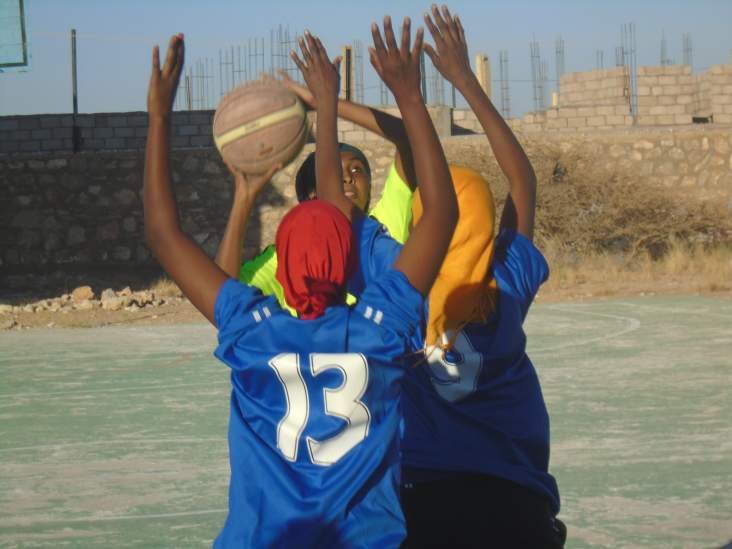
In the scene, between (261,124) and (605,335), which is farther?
(605,335)

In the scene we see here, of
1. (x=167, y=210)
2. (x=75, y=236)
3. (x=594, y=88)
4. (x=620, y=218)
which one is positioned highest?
(x=594, y=88)

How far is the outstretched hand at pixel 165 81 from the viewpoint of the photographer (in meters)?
3.11

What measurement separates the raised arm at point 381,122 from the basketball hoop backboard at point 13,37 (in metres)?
13.4

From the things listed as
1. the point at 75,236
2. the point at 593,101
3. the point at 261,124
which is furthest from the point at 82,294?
the point at 261,124

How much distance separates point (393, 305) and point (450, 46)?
0.98 metres

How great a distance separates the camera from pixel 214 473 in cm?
663

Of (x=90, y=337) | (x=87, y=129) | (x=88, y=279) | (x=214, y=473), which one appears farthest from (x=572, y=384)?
(x=87, y=129)

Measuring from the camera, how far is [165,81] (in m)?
3.13

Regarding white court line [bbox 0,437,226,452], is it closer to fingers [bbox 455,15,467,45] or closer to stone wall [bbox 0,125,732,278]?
fingers [bbox 455,15,467,45]

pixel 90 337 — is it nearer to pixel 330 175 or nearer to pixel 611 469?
pixel 611 469

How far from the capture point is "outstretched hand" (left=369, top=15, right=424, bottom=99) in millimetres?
2988

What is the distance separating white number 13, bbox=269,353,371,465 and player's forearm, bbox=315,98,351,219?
2.13 feet

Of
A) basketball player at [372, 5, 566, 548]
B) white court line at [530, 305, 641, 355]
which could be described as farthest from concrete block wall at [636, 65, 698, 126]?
basketball player at [372, 5, 566, 548]

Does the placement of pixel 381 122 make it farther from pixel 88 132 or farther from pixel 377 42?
pixel 88 132
